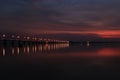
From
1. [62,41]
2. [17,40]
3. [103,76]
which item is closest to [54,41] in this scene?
[62,41]

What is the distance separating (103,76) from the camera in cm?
860

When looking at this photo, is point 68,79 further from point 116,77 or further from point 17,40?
point 17,40

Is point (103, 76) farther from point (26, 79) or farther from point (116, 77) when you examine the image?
point (26, 79)

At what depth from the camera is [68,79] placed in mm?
7965

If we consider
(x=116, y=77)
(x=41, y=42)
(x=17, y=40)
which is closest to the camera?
(x=116, y=77)

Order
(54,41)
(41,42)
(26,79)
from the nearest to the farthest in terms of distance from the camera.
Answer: (26,79), (41,42), (54,41)

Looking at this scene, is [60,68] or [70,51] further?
[70,51]

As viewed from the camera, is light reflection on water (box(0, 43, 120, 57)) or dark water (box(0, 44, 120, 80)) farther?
light reflection on water (box(0, 43, 120, 57))

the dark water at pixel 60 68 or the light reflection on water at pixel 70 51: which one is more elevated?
the dark water at pixel 60 68

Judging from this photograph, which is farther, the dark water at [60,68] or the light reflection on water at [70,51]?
the light reflection on water at [70,51]

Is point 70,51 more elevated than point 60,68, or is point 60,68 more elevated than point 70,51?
point 60,68

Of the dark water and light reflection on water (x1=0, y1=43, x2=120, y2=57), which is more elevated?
the dark water

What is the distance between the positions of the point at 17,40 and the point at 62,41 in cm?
5272

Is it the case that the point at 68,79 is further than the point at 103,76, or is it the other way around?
the point at 103,76
